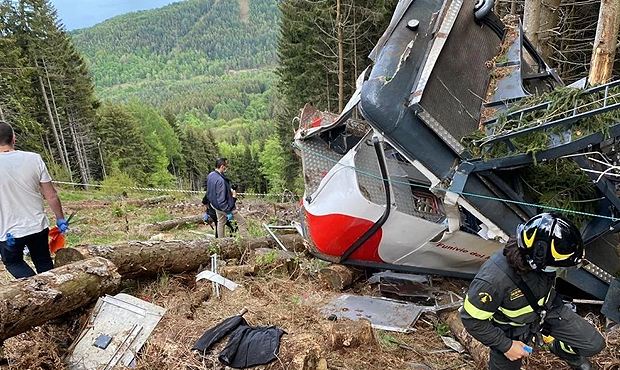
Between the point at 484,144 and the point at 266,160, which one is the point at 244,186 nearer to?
the point at 266,160

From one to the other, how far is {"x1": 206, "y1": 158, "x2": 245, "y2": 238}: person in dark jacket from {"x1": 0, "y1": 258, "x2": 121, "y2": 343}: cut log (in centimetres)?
315

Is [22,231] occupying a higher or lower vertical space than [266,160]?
higher

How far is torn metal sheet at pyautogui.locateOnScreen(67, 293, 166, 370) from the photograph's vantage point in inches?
133

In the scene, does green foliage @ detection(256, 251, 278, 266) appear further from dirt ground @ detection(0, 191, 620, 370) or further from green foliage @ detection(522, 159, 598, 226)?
green foliage @ detection(522, 159, 598, 226)

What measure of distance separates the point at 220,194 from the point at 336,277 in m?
2.96

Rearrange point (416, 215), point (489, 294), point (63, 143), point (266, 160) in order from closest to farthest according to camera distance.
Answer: point (489, 294) < point (416, 215) < point (63, 143) < point (266, 160)

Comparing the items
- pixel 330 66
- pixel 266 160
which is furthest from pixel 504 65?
pixel 266 160

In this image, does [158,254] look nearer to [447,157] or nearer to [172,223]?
[447,157]

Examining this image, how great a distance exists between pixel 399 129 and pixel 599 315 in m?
2.37

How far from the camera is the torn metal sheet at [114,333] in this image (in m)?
3.37

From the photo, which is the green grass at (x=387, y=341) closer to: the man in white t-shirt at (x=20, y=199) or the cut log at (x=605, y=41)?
the man in white t-shirt at (x=20, y=199)

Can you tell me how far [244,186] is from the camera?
6400cm

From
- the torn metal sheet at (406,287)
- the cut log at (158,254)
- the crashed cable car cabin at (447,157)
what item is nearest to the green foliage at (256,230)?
the cut log at (158,254)

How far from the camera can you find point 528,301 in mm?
2447
